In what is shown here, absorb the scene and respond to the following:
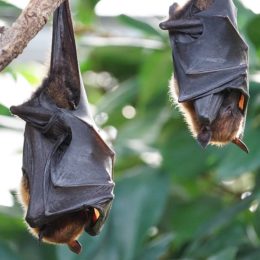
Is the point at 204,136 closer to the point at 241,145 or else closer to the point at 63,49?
the point at 241,145

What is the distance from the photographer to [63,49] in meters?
4.05

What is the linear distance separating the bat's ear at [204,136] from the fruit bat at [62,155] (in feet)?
1.44

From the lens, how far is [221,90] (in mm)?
4027

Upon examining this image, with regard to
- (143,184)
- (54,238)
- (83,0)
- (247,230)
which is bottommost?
(247,230)

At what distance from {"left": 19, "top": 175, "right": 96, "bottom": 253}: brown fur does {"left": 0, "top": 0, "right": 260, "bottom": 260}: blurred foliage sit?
976mm

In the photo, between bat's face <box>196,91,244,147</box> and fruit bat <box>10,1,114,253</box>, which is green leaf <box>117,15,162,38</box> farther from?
bat's face <box>196,91,244,147</box>

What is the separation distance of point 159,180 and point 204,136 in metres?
1.88

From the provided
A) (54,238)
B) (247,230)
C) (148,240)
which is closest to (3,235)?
(148,240)

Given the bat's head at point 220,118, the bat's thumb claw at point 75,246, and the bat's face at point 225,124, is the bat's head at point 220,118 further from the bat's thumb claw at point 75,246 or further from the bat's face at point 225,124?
the bat's thumb claw at point 75,246

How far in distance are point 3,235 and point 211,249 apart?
110 cm

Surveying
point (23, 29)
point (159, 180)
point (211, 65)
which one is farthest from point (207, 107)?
point (159, 180)

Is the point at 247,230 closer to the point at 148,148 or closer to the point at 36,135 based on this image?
the point at 148,148

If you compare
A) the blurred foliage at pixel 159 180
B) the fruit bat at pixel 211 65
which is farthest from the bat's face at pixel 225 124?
the blurred foliage at pixel 159 180

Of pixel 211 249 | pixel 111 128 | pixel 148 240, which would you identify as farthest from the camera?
pixel 111 128
